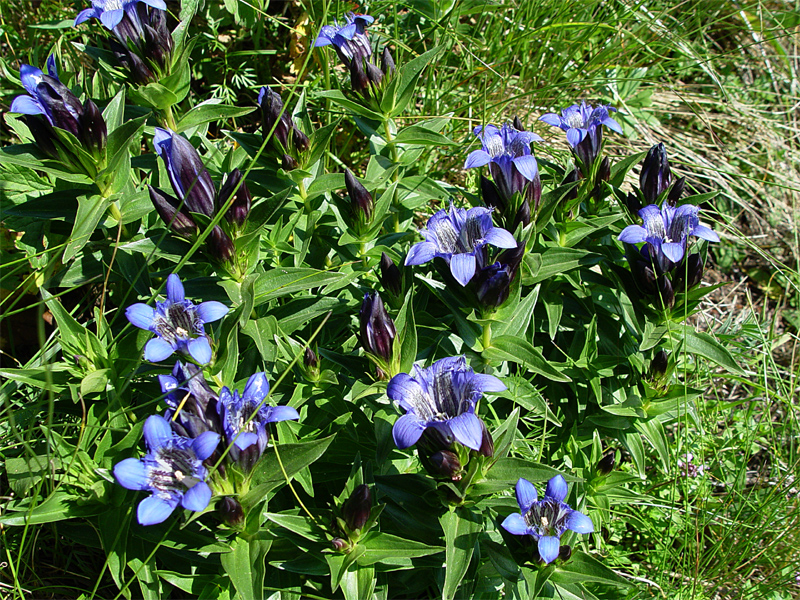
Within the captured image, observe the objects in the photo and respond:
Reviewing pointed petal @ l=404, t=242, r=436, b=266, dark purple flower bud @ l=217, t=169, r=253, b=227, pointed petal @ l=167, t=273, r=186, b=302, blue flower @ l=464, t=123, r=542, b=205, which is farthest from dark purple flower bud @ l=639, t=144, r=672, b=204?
pointed petal @ l=167, t=273, r=186, b=302

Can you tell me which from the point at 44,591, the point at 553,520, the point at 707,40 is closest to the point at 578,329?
the point at 553,520

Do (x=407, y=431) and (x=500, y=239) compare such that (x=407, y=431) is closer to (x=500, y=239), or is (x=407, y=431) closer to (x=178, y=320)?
(x=500, y=239)

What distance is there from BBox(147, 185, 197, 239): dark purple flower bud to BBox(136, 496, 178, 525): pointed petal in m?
1.03

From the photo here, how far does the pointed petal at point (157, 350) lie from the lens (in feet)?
7.23

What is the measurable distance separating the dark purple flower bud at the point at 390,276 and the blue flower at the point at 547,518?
1042mm

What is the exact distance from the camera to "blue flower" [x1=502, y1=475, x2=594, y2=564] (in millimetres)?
2160

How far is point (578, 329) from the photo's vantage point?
3.28m

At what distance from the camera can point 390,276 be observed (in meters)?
2.79

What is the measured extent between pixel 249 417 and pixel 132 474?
1.33 ft

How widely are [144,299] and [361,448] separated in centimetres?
123

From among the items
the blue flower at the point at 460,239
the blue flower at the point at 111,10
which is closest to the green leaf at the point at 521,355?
the blue flower at the point at 460,239

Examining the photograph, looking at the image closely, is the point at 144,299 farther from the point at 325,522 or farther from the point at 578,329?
the point at 578,329

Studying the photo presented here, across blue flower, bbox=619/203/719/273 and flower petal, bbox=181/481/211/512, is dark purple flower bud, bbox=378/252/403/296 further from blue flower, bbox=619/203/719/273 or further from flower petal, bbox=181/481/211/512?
flower petal, bbox=181/481/211/512

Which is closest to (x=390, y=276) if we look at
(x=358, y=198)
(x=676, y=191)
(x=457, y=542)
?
(x=358, y=198)
